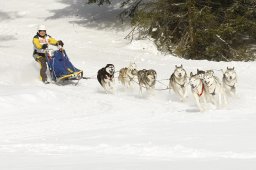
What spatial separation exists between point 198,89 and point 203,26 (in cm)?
815

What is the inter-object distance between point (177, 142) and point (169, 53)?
11.1m

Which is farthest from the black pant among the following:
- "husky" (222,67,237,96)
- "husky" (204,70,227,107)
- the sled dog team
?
"husky" (204,70,227,107)

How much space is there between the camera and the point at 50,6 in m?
27.2

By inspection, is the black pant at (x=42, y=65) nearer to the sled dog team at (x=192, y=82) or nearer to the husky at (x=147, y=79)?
the sled dog team at (x=192, y=82)

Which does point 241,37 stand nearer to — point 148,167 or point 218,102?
point 218,102

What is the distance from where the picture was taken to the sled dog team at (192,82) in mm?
9570

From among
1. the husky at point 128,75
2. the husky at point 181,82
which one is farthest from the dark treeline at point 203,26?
the husky at point 181,82

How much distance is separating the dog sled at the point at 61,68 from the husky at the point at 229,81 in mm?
3784

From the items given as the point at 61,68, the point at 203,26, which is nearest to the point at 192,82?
the point at 61,68

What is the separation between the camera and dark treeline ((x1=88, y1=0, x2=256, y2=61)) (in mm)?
16959

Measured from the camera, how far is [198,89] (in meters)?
9.53

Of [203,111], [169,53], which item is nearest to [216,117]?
[203,111]

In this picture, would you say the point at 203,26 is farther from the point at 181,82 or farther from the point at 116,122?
the point at 116,122

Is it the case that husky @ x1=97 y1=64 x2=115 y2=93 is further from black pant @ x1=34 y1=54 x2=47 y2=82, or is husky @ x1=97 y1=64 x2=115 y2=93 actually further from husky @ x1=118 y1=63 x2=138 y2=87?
black pant @ x1=34 y1=54 x2=47 y2=82
